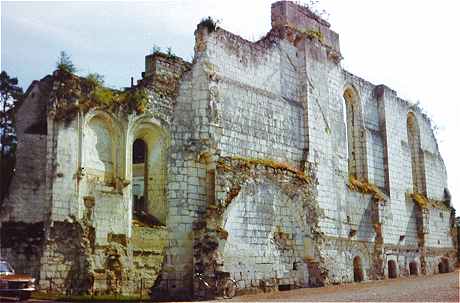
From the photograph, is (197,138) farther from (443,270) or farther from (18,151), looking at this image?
(443,270)

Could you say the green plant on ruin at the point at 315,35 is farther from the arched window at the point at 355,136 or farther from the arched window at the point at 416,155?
the arched window at the point at 416,155

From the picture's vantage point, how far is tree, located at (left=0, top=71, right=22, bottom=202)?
23.0 meters

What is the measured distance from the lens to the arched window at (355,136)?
24844 mm

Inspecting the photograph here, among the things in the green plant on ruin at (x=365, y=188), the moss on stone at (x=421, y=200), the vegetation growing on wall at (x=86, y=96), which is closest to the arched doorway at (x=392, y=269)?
the green plant on ruin at (x=365, y=188)

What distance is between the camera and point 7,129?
2766 centimetres

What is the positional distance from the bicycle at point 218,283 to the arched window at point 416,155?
610 inches

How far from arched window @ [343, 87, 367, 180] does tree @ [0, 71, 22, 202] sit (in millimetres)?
13155

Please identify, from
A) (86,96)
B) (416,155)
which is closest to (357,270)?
(416,155)

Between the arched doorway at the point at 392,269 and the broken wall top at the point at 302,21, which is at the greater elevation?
the broken wall top at the point at 302,21

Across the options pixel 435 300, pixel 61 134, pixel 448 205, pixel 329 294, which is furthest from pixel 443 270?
pixel 61 134

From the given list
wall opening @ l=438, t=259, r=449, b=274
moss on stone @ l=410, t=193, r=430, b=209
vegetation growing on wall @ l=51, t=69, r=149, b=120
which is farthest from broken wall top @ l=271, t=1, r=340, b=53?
wall opening @ l=438, t=259, r=449, b=274

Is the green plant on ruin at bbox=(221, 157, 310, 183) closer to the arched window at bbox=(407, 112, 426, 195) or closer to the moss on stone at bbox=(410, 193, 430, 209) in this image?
the moss on stone at bbox=(410, 193, 430, 209)

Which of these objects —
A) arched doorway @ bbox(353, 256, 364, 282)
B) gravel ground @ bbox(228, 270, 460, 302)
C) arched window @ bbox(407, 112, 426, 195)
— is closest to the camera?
gravel ground @ bbox(228, 270, 460, 302)

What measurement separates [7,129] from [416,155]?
743 inches
